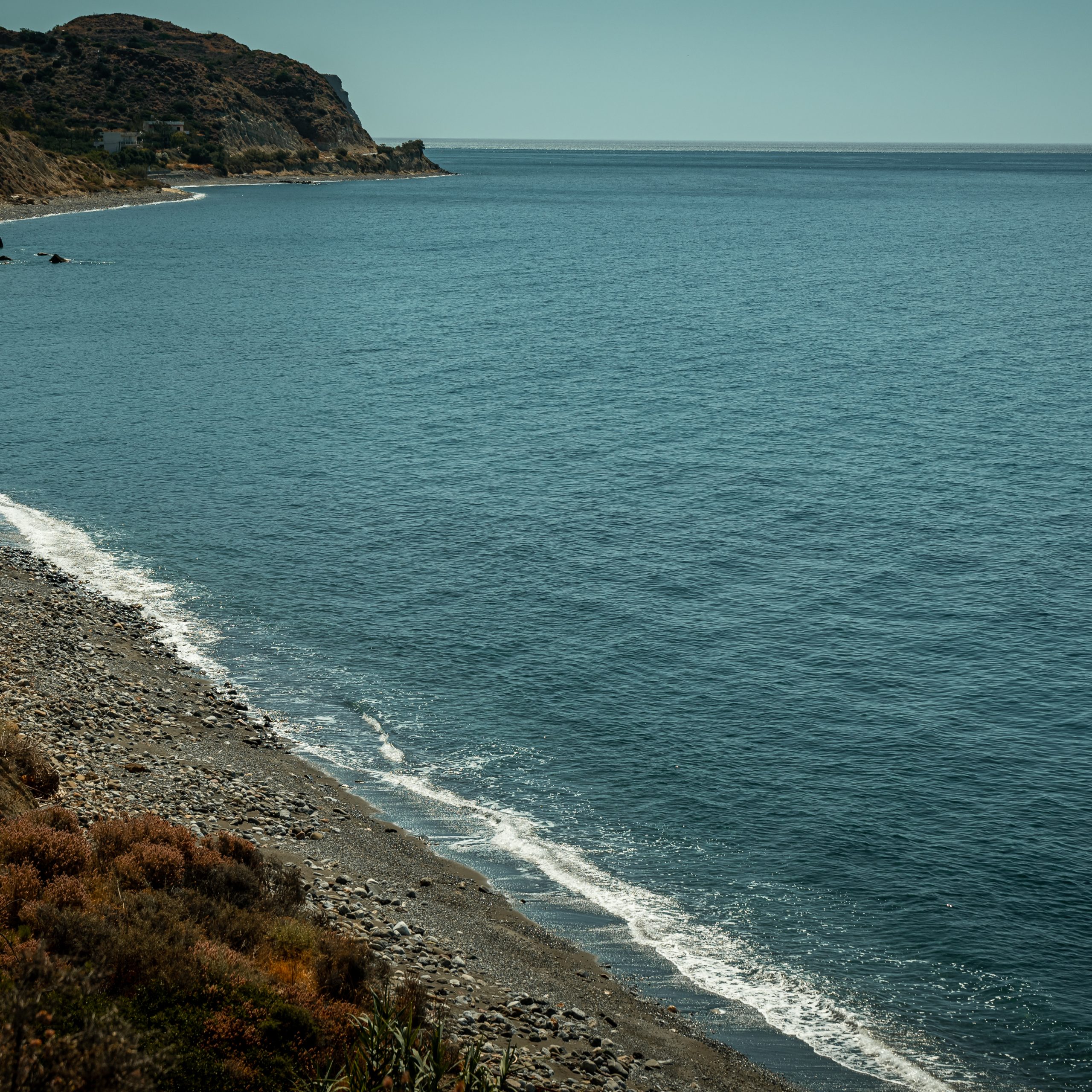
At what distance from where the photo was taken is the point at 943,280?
116125 millimetres

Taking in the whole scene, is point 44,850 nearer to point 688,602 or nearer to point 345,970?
point 345,970

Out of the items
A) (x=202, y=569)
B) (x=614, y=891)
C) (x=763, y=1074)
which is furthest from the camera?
(x=202, y=569)

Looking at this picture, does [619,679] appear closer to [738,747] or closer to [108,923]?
[738,747]

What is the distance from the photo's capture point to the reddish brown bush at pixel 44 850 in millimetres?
15070

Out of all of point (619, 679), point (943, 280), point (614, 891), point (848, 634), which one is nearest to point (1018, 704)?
point (848, 634)

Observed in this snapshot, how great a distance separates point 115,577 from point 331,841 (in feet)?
64.5

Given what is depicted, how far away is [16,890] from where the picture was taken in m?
14.0

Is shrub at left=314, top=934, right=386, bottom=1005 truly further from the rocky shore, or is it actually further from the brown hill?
the brown hill

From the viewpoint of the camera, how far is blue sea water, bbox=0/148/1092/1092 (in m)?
21.2

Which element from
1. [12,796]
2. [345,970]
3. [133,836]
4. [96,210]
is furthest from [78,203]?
[345,970]

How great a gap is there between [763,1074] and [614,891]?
554 centimetres

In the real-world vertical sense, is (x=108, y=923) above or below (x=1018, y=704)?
above

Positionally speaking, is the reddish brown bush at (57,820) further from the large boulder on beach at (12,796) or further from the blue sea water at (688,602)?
the blue sea water at (688,602)

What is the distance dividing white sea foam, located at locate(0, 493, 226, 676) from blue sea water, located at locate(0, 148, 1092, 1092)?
0.23 m
